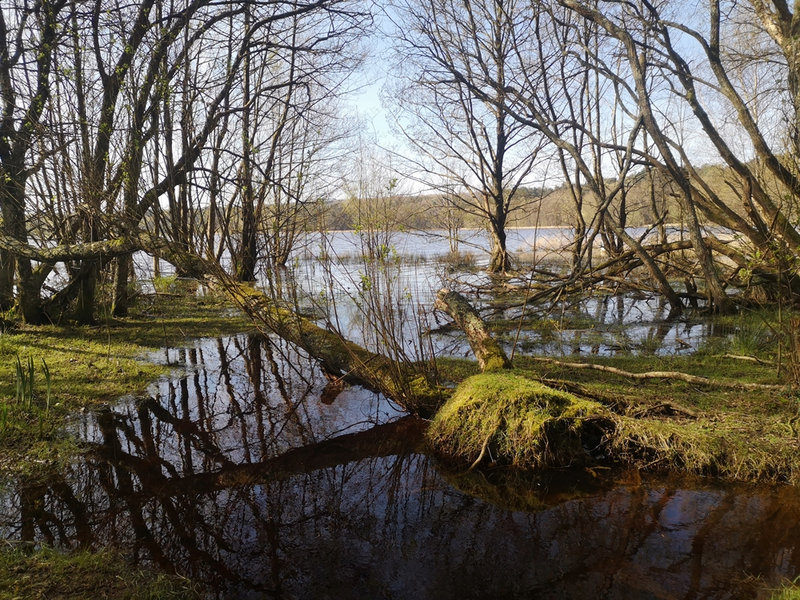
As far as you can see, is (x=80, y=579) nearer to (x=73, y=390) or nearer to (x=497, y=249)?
(x=73, y=390)

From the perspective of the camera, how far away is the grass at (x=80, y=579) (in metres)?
2.81

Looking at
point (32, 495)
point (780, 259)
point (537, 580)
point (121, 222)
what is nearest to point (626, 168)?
point (780, 259)

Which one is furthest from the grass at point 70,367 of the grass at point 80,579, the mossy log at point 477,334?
the mossy log at point 477,334

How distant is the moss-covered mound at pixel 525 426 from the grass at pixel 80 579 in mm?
2470

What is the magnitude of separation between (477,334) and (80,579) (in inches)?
175

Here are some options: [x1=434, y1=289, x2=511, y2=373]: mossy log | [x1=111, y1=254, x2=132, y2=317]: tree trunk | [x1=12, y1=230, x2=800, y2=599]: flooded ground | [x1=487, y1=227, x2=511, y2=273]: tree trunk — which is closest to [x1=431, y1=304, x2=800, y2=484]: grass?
[x1=12, y1=230, x2=800, y2=599]: flooded ground

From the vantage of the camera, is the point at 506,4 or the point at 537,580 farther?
the point at 506,4

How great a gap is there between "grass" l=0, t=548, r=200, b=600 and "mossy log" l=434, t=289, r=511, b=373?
12.1ft

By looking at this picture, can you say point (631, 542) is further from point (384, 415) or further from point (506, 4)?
point (506, 4)

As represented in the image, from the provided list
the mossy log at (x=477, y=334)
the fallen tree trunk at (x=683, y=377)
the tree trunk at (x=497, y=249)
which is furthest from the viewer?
the tree trunk at (x=497, y=249)

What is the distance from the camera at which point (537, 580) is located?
10.5 ft

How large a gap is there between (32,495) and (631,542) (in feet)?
13.4

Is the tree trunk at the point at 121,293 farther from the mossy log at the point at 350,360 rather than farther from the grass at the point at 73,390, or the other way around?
the mossy log at the point at 350,360

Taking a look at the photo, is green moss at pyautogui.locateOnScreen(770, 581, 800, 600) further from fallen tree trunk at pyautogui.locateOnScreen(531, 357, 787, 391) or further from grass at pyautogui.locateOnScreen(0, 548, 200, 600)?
grass at pyautogui.locateOnScreen(0, 548, 200, 600)
